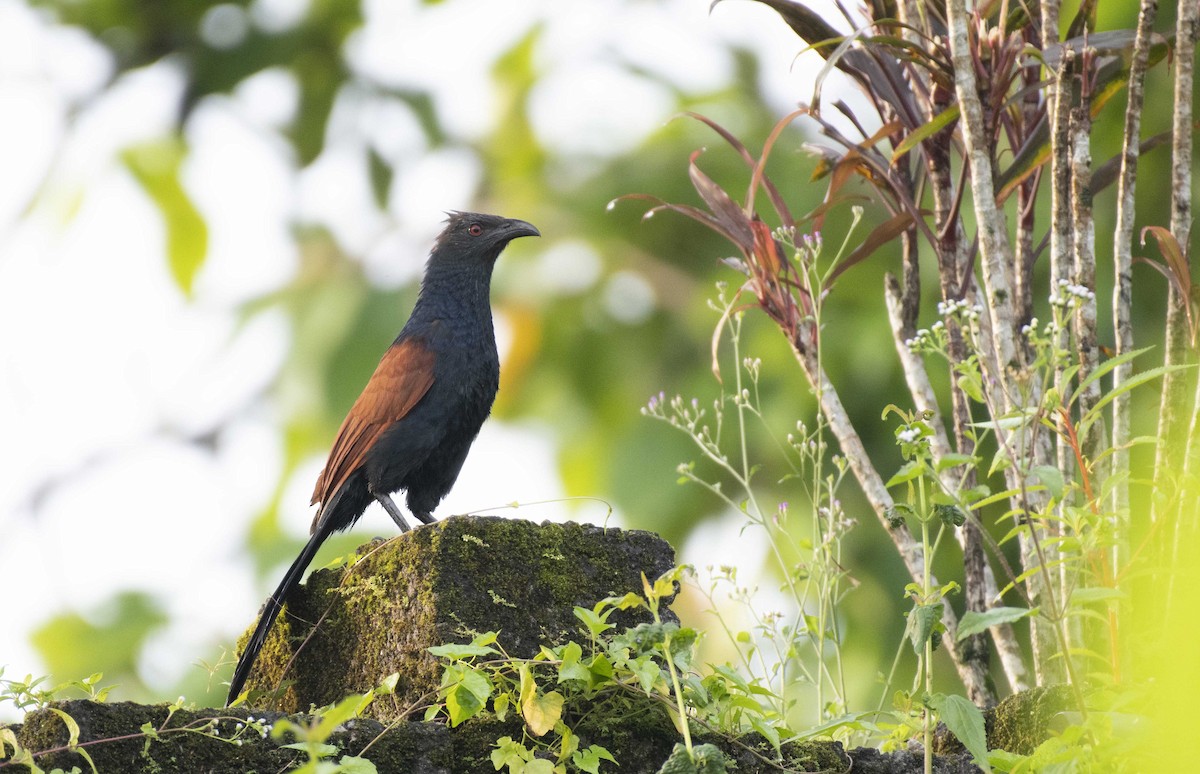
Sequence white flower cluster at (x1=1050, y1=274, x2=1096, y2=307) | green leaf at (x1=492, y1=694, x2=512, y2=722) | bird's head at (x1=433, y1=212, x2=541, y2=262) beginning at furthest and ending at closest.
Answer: bird's head at (x1=433, y1=212, x2=541, y2=262) < white flower cluster at (x1=1050, y1=274, x2=1096, y2=307) < green leaf at (x1=492, y1=694, x2=512, y2=722)

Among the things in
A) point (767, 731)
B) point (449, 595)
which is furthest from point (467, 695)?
point (767, 731)

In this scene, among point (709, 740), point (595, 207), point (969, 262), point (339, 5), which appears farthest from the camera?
point (339, 5)

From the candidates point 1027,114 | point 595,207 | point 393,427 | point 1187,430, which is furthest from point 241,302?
point 1187,430

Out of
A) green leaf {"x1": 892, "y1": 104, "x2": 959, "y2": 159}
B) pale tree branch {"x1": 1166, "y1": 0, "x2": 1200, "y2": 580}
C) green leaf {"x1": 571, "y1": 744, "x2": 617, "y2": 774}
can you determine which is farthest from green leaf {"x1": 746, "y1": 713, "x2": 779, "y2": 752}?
green leaf {"x1": 892, "y1": 104, "x2": 959, "y2": 159}

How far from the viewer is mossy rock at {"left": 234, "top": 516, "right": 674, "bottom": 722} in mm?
1967

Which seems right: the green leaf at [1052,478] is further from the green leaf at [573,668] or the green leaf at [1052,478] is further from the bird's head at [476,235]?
the bird's head at [476,235]

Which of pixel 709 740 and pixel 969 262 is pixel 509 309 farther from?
pixel 709 740

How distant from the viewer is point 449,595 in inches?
77.2

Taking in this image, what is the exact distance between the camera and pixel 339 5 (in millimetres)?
9148

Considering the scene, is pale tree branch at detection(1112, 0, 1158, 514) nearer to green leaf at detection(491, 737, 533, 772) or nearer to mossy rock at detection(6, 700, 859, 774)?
mossy rock at detection(6, 700, 859, 774)

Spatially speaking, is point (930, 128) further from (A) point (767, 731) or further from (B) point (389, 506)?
(B) point (389, 506)

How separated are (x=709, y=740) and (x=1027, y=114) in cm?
183

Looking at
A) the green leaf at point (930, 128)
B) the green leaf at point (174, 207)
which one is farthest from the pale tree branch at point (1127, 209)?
the green leaf at point (174, 207)

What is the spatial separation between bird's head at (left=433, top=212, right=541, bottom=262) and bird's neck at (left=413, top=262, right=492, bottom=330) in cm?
5
